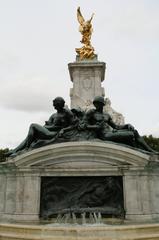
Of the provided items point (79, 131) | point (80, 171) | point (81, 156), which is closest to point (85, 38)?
point (79, 131)

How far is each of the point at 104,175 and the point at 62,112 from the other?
3.31 m

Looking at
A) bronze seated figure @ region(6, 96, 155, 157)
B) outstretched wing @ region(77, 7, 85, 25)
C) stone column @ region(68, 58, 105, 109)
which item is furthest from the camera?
outstretched wing @ region(77, 7, 85, 25)

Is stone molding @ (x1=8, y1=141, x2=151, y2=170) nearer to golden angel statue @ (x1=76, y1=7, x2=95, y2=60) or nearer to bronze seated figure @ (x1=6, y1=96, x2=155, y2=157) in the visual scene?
bronze seated figure @ (x1=6, y1=96, x2=155, y2=157)

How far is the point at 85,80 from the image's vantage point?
106 ft

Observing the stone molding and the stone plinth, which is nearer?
the stone plinth

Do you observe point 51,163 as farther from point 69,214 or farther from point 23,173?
point 69,214

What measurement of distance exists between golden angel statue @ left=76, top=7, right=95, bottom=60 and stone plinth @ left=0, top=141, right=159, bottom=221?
906 inches

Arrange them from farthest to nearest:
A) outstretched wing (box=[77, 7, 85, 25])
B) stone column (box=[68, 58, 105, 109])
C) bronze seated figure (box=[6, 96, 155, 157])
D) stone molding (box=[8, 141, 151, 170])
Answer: outstretched wing (box=[77, 7, 85, 25]) < stone column (box=[68, 58, 105, 109]) < bronze seated figure (box=[6, 96, 155, 157]) < stone molding (box=[8, 141, 151, 170])

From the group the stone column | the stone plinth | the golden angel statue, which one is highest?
the golden angel statue

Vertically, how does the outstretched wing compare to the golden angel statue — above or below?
above

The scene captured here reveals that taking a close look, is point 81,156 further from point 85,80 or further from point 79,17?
point 79,17

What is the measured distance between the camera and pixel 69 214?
38.7 ft

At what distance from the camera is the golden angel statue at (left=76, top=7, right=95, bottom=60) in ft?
112

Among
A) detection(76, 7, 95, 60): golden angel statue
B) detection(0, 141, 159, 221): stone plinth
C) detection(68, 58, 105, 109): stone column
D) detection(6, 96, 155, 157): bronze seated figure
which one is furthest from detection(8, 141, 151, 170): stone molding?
detection(76, 7, 95, 60): golden angel statue
